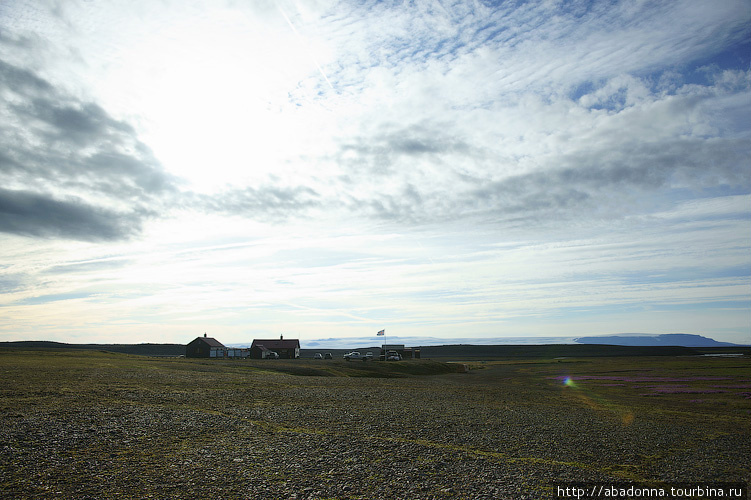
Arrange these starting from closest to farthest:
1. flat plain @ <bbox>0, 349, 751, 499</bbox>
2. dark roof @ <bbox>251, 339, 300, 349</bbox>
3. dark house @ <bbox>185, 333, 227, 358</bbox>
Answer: flat plain @ <bbox>0, 349, 751, 499</bbox>
dark house @ <bbox>185, 333, 227, 358</bbox>
dark roof @ <bbox>251, 339, 300, 349</bbox>

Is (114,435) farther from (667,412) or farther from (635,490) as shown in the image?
(667,412)

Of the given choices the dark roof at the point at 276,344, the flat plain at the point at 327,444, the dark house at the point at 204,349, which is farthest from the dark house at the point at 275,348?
the flat plain at the point at 327,444

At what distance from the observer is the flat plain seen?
1599 cm

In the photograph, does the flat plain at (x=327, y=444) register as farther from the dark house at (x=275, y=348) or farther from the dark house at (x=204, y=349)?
the dark house at (x=275, y=348)

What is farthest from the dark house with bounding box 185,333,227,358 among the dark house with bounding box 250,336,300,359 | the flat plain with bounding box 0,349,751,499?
the flat plain with bounding box 0,349,751,499

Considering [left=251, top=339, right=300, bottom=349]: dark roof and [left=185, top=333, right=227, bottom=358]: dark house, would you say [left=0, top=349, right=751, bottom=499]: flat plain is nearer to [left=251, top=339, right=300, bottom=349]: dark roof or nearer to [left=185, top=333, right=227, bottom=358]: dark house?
[left=185, top=333, right=227, bottom=358]: dark house

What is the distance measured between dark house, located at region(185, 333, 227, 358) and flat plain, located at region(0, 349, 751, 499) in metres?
89.0

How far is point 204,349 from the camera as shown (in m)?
125

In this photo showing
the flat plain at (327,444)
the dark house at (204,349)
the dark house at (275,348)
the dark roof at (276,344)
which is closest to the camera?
the flat plain at (327,444)

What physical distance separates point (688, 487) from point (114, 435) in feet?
77.9

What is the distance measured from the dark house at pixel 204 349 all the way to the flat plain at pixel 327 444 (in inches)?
3506

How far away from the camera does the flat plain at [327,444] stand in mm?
15992

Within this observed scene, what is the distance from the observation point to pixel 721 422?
30906 mm

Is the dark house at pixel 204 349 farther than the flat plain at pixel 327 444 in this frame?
Yes
